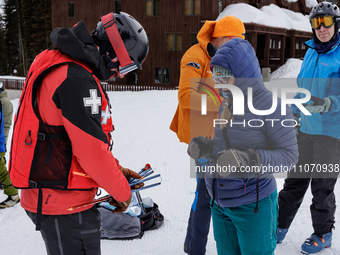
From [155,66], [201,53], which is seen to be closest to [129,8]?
[155,66]

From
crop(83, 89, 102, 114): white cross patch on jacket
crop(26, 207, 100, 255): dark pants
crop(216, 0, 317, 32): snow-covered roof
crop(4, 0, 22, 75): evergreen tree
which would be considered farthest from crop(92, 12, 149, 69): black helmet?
crop(4, 0, 22, 75): evergreen tree

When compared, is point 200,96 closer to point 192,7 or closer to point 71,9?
point 192,7

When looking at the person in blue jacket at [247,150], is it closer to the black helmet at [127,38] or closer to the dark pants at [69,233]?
the black helmet at [127,38]

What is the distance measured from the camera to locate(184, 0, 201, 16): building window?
2483 cm

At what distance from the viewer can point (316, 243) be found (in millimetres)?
3289

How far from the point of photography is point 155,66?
26.4 metres

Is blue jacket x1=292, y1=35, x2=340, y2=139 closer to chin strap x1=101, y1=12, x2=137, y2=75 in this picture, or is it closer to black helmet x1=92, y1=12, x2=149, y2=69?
black helmet x1=92, y1=12, x2=149, y2=69

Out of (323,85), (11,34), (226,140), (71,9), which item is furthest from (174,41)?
(11,34)

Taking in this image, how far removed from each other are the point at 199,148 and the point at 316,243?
1981 mm

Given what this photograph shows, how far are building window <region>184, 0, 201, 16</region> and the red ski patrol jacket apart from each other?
24.6 m

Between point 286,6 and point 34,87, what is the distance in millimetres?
32892

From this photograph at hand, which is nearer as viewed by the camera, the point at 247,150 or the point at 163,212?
the point at 247,150

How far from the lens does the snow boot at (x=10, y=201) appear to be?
4.41 metres

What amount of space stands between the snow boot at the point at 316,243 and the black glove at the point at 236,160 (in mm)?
1909
